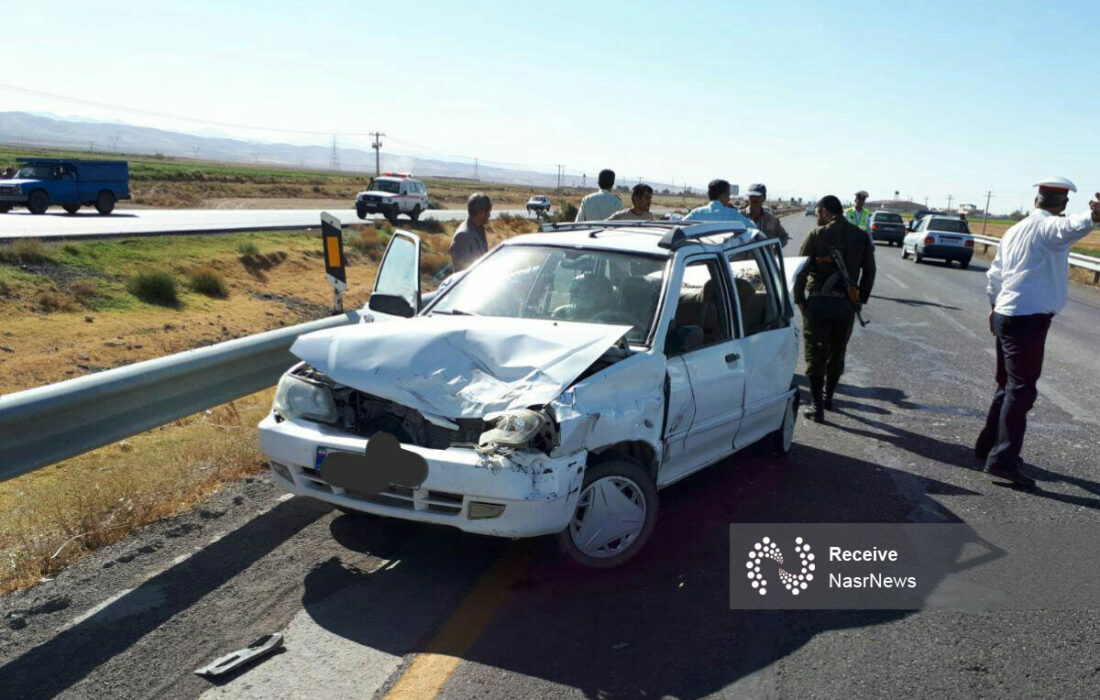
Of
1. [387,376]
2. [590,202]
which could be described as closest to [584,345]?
[387,376]

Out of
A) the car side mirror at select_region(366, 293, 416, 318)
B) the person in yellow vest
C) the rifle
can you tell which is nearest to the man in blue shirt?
the rifle

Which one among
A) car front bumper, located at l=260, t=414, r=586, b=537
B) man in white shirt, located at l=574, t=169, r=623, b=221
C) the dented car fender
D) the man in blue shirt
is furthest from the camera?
man in white shirt, located at l=574, t=169, r=623, b=221

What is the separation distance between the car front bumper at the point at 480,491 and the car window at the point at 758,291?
7.48ft

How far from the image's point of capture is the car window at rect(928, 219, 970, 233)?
30.0 metres

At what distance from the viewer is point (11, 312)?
13.6 meters

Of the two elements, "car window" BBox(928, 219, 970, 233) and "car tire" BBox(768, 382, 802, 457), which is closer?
"car tire" BBox(768, 382, 802, 457)

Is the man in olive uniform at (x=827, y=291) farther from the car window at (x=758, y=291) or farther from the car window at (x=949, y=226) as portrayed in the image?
the car window at (x=949, y=226)

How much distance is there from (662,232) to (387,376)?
8.08 feet

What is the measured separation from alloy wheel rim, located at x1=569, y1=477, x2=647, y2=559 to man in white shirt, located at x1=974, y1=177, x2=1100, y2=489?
314 cm

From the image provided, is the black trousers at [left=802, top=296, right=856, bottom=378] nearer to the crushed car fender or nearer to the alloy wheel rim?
the crushed car fender

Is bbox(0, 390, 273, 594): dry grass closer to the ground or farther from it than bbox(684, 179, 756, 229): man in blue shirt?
closer to the ground

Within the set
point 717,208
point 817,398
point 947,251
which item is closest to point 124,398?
point 817,398

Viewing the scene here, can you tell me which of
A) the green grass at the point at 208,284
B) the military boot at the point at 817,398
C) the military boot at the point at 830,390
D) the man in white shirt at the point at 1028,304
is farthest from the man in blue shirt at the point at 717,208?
the green grass at the point at 208,284

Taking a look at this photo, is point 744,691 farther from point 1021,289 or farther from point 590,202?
point 590,202
